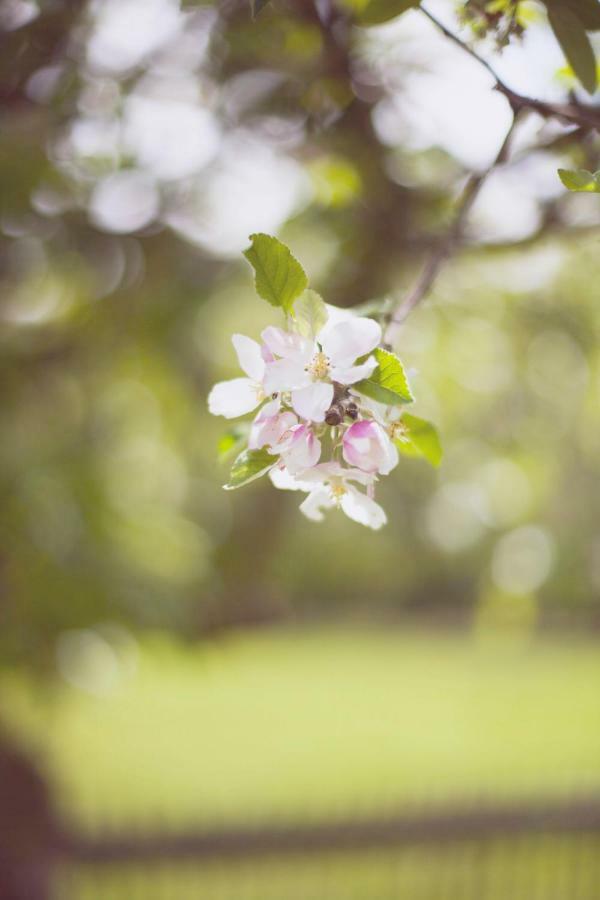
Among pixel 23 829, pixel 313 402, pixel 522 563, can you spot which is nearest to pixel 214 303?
pixel 522 563

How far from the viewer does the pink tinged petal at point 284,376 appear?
53 cm

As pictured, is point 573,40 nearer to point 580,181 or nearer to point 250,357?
point 580,181

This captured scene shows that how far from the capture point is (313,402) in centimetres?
52

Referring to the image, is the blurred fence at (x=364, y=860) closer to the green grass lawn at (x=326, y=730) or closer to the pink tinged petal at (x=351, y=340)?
the green grass lawn at (x=326, y=730)

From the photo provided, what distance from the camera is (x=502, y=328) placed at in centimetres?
228

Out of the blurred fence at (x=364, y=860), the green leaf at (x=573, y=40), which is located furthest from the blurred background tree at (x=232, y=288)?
the blurred fence at (x=364, y=860)

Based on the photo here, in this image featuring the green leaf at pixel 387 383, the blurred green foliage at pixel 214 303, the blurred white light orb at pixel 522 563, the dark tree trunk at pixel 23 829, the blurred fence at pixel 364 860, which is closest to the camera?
the green leaf at pixel 387 383

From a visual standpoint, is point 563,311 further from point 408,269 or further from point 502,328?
point 408,269

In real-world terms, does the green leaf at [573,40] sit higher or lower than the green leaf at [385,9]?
lower

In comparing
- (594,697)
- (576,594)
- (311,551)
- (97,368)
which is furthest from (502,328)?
(311,551)

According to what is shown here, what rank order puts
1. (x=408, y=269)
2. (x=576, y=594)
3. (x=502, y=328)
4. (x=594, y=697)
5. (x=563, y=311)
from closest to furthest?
1. (x=408, y=269)
2. (x=563, y=311)
3. (x=502, y=328)
4. (x=576, y=594)
5. (x=594, y=697)

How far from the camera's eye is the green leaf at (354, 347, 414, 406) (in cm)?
52

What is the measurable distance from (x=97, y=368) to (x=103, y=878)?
1863mm

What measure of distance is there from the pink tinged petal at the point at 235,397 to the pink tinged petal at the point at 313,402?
7 cm
